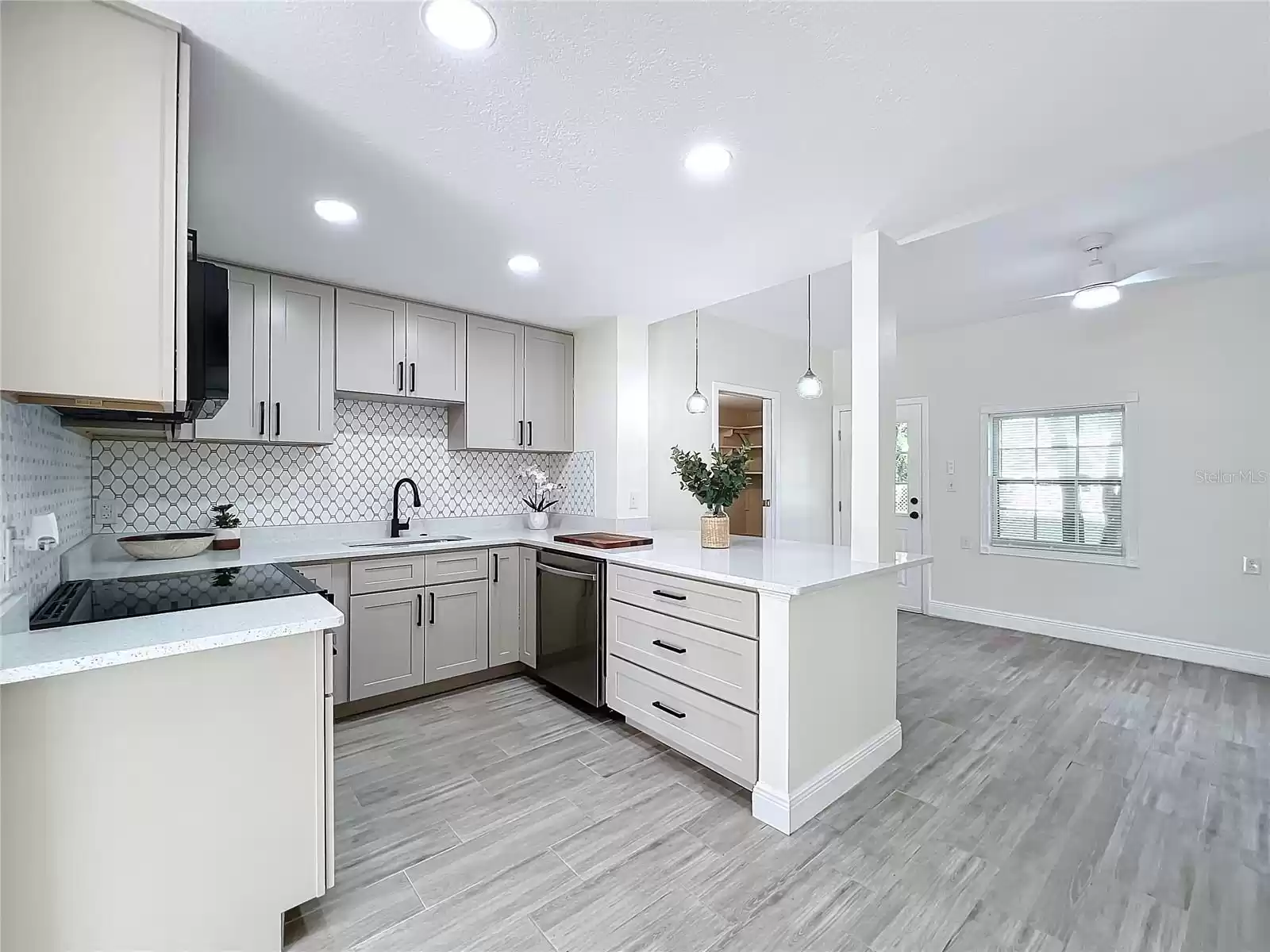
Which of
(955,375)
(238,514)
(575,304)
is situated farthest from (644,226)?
(955,375)

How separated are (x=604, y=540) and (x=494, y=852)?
1691 mm

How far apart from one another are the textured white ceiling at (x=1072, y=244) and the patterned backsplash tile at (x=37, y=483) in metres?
3.40

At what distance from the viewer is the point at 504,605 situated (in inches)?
140

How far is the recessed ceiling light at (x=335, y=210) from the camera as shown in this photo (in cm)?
Answer: 228

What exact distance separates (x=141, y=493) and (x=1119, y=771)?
487 centimetres

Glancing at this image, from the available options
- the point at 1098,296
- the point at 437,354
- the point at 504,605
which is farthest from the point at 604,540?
the point at 1098,296

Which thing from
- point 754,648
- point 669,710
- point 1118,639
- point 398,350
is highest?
point 398,350

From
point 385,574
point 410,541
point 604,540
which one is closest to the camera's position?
point 385,574

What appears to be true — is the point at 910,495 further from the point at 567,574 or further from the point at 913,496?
the point at 567,574

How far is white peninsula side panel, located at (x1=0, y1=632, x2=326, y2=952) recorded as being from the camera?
1.18 m

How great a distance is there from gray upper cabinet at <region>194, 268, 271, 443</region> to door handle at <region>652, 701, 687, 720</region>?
2.46m

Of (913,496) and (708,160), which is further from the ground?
(708,160)

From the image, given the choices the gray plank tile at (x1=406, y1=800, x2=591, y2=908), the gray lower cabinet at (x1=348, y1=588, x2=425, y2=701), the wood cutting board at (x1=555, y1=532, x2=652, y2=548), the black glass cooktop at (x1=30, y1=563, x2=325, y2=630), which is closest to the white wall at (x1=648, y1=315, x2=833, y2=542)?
the wood cutting board at (x1=555, y1=532, x2=652, y2=548)

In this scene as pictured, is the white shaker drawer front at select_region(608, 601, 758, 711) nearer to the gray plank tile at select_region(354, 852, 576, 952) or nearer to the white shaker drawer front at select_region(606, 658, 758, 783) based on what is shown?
the white shaker drawer front at select_region(606, 658, 758, 783)
